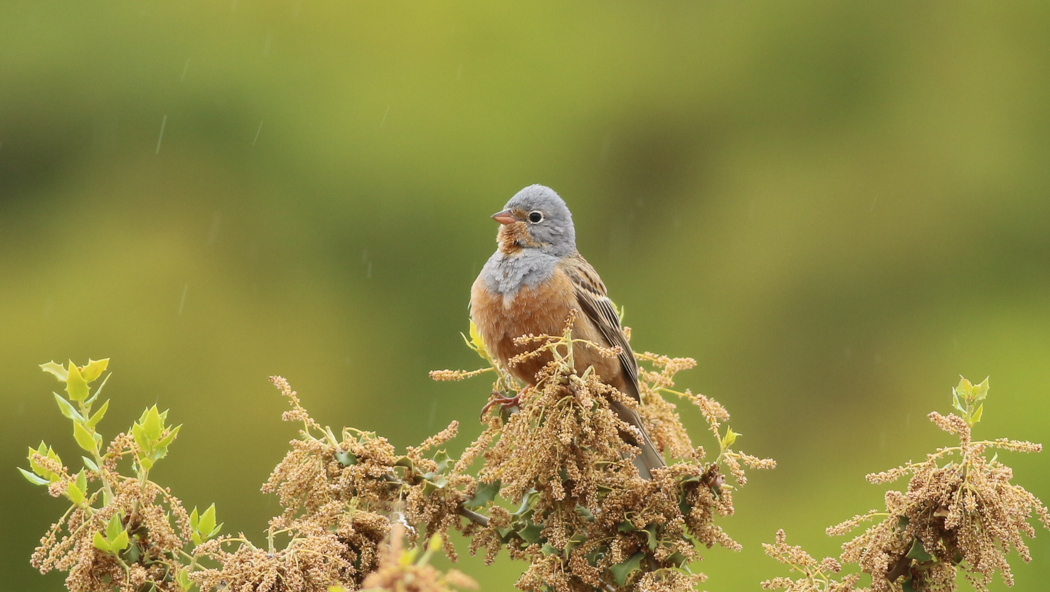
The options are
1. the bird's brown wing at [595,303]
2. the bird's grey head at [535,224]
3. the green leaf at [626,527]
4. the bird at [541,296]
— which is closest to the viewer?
the green leaf at [626,527]

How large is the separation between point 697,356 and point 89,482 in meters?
6.98

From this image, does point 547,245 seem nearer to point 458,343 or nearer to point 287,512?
point 287,512

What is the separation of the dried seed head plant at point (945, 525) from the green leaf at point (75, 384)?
4.58ft

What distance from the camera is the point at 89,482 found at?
2328mm

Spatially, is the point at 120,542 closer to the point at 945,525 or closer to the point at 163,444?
the point at 163,444

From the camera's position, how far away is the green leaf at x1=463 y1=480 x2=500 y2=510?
7.94 ft

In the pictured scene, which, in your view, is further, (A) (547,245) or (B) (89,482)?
(A) (547,245)

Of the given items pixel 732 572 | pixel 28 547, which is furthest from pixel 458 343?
pixel 28 547

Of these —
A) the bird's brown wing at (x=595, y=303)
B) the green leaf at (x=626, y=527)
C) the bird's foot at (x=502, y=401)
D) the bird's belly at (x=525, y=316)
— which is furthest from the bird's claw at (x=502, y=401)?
the bird's brown wing at (x=595, y=303)

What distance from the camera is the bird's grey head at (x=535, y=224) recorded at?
438 cm

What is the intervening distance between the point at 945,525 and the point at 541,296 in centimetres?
222

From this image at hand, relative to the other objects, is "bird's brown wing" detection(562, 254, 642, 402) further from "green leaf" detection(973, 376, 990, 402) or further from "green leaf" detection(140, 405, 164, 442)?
"green leaf" detection(140, 405, 164, 442)

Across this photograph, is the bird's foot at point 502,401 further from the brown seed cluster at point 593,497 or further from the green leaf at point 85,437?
the green leaf at point 85,437

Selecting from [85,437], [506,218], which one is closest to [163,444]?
[85,437]
